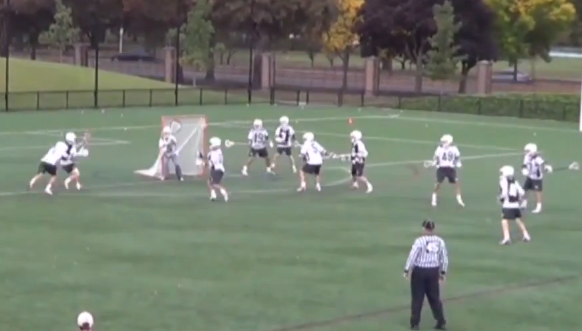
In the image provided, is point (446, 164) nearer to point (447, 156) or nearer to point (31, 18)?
point (447, 156)

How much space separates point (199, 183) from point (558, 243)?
12.0 metres

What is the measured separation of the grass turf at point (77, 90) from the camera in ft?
213

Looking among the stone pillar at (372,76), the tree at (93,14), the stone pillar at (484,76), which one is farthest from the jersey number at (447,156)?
the tree at (93,14)

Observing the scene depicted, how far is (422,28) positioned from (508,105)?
15.7m

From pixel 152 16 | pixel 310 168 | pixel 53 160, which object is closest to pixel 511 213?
pixel 310 168

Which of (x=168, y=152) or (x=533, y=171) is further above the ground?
(x=533, y=171)

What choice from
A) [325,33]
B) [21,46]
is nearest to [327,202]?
[325,33]

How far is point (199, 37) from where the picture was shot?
85.6m

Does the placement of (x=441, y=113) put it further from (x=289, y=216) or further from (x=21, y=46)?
(x=21, y=46)

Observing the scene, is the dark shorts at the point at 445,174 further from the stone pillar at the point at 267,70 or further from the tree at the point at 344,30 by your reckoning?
the tree at the point at 344,30

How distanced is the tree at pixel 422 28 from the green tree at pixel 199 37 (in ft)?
33.2

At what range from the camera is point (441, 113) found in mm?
66250

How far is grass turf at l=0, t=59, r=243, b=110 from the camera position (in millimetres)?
65000

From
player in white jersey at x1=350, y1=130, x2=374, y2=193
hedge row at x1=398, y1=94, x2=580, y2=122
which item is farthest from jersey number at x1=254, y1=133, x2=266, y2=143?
hedge row at x1=398, y1=94, x2=580, y2=122
